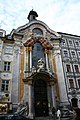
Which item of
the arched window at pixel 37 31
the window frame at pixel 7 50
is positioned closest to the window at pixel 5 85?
the window frame at pixel 7 50

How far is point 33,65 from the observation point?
2917 centimetres

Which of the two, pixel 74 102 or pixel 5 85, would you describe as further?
pixel 74 102

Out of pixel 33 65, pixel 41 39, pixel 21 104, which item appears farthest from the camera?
pixel 41 39

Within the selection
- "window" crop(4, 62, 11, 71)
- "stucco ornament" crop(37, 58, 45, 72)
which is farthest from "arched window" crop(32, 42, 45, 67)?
"window" crop(4, 62, 11, 71)

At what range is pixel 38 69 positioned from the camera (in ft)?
89.9

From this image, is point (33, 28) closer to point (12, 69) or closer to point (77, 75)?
point (12, 69)

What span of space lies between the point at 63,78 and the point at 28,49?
31.5 ft

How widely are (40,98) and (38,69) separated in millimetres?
5441

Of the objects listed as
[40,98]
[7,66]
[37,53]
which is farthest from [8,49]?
[40,98]

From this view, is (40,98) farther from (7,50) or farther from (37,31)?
(37,31)

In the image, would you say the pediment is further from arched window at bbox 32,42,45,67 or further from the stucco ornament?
the stucco ornament

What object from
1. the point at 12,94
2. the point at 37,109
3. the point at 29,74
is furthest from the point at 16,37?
the point at 37,109

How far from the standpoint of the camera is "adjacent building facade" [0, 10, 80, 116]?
2558 centimetres

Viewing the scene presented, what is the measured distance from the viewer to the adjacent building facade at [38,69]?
1007 inches
